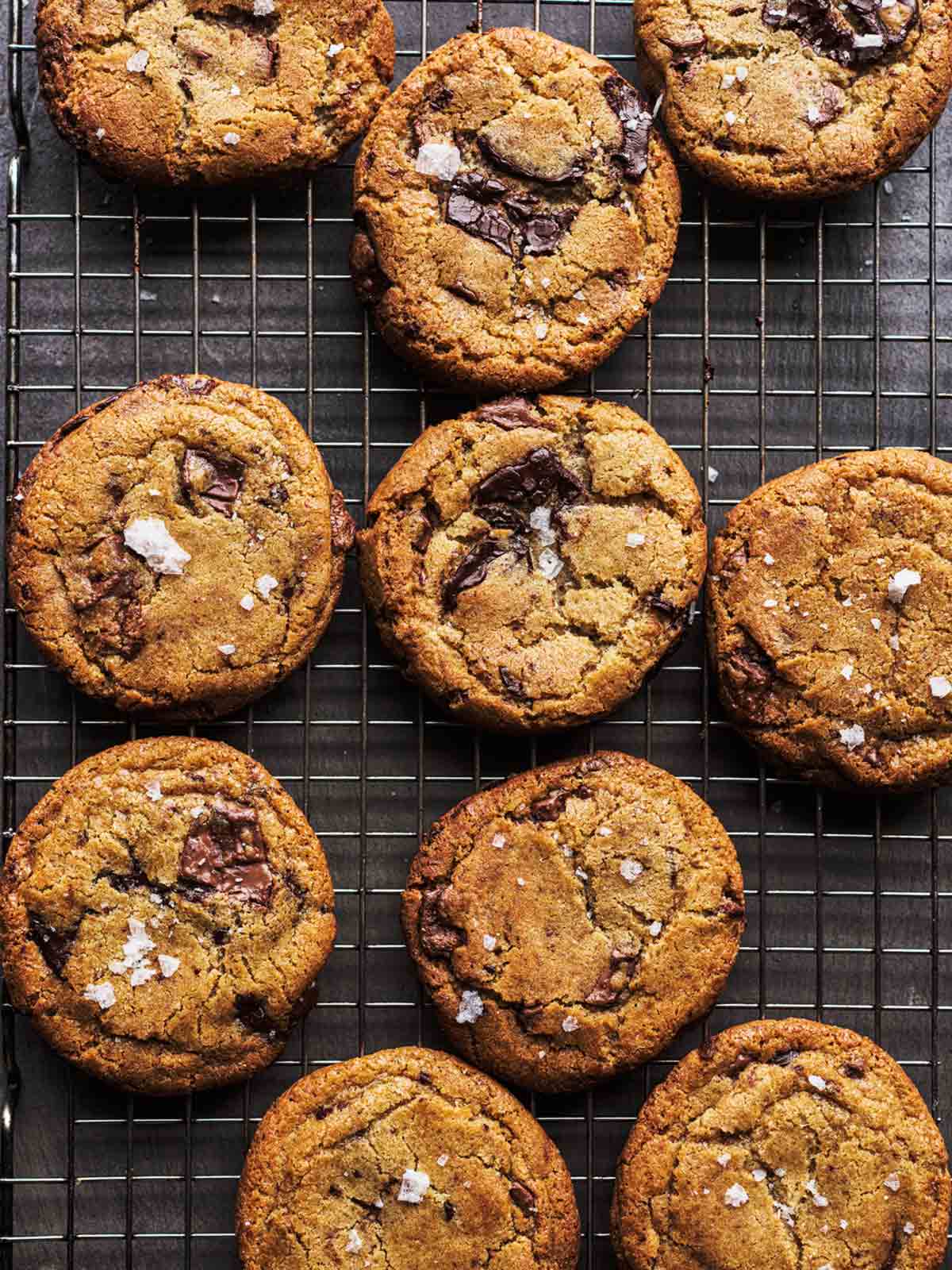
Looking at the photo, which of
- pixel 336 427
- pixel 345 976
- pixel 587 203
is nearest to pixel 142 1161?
pixel 345 976

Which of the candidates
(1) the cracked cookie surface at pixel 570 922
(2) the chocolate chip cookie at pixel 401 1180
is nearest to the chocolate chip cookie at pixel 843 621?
(1) the cracked cookie surface at pixel 570 922

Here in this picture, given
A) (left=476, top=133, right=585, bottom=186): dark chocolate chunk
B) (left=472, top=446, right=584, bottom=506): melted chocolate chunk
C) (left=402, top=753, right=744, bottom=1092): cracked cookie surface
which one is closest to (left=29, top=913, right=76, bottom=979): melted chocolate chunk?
(left=402, top=753, right=744, bottom=1092): cracked cookie surface

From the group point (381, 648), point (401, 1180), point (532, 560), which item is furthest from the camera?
point (381, 648)

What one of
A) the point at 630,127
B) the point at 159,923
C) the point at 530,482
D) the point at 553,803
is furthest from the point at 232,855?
the point at 630,127

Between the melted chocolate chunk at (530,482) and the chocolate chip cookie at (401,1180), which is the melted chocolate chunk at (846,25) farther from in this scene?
the chocolate chip cookie at (401,1180)

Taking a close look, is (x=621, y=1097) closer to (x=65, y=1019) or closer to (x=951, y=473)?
(x=65, y=1019)

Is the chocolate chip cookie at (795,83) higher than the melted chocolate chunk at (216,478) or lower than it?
higher

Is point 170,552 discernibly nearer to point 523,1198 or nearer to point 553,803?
point 553,803
